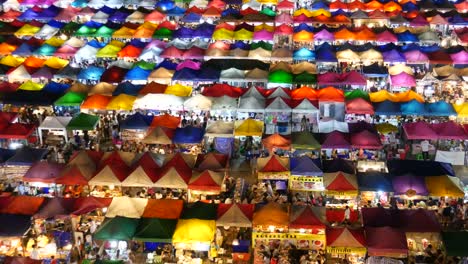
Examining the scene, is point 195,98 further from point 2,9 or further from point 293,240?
point 2,9

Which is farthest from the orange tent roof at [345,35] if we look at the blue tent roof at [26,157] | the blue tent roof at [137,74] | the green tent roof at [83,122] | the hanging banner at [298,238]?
the blue tent roof at [26,157]

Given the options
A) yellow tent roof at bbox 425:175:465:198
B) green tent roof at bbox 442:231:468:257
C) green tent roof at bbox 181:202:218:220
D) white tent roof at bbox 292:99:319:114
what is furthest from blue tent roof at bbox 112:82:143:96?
green tent roof at bbox 442:231:468:257

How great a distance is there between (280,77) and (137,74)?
6.22 m

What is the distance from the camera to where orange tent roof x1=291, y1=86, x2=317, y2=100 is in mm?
23328

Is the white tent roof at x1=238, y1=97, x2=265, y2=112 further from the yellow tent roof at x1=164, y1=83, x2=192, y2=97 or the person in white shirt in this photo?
the person in white shirt

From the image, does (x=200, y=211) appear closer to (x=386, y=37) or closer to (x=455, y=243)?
(x=455, y=243)

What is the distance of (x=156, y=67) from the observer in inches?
1026

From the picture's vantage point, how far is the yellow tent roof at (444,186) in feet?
56.5

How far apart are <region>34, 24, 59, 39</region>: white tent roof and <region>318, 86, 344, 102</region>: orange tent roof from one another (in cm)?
1578

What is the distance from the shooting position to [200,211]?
1623 centimetres

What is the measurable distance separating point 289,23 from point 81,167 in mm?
17160

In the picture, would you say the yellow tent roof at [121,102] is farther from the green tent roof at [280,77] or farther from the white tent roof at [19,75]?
the green tent roof at [280,77]

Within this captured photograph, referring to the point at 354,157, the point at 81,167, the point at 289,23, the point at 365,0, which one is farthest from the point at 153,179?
the point at 365,0

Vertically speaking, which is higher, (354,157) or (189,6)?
(189,6)
